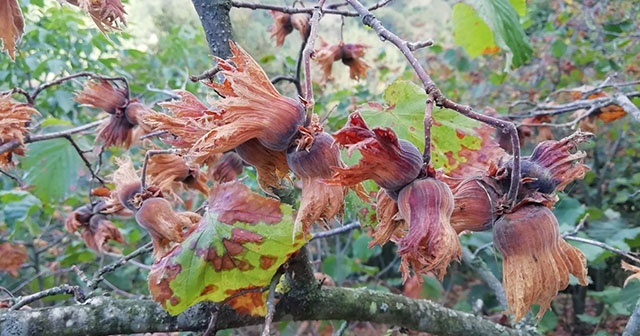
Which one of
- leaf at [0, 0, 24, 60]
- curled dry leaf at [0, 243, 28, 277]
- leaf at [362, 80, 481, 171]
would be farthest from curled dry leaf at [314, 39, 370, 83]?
curled dry leaf at [0, 243, 28, 277]

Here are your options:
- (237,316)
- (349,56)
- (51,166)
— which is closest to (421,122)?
(237,316)

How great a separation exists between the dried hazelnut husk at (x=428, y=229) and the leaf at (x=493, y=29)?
0.51 m

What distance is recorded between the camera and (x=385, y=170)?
0.54 meters

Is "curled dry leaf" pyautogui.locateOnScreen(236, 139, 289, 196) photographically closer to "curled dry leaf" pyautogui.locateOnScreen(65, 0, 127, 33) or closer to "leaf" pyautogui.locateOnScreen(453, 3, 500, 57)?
"curled dry leaf" pyautogui.locateOnScreen(65, 0, 127, 33)

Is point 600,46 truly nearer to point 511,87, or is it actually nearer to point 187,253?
point 511,87

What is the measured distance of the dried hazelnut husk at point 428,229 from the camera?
0.52 meters

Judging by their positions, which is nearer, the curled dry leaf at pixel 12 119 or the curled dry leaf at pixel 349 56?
the curled dry leaf at pixel 12 119

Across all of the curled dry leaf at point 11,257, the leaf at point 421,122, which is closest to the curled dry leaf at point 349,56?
the leaf at point 421,122

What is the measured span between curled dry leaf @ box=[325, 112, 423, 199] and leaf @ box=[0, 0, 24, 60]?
504 millimetres

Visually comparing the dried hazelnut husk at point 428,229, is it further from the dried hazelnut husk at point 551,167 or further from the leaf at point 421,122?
the leaf at point 421,122

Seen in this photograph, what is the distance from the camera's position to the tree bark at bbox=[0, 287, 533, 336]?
79cm

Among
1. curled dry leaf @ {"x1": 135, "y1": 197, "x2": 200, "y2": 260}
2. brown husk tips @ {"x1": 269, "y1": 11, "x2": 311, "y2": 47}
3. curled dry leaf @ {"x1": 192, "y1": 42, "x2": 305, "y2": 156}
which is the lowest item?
curled dry leaf @ {"x1": 135, "y1": 197, "x2": 200, "y2": 260}

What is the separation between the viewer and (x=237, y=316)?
935mm

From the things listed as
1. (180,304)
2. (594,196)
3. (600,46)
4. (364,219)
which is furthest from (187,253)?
(600,46)
